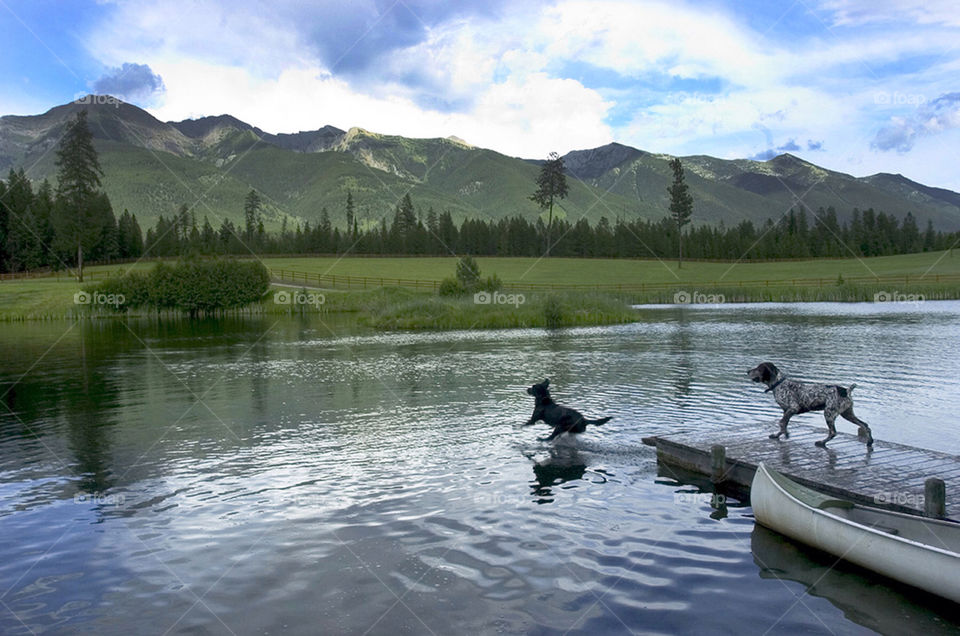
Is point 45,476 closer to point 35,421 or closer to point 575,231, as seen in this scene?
point 35,421

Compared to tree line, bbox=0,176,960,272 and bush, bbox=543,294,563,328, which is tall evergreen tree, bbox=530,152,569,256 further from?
bush, bbox=543,294,563,328

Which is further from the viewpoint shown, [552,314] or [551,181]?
[551,181]

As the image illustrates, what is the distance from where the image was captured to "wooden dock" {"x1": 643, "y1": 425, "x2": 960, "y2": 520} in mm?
11734

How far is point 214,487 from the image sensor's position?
15.4m

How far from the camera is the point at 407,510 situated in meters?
13.6

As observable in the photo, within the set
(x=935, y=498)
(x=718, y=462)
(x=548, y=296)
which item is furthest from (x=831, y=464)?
(x=548, y=296)

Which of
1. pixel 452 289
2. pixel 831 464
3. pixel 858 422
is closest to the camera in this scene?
pixel 831 464

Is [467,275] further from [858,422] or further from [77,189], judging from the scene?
[77,189]

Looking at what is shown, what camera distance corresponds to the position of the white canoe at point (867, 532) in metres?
9.32

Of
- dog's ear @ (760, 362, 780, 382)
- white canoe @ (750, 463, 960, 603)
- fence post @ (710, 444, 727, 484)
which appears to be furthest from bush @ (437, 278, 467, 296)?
white canoe @ (750, 463, 960, 603)

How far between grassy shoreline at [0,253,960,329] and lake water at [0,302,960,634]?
27.7 m

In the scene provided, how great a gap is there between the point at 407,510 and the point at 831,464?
28.3 ft

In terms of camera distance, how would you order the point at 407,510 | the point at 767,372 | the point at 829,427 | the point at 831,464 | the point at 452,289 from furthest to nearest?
the point at 452,289
the point at 767,372
the point at 829,427
the point at 831,464
the point at 407,510

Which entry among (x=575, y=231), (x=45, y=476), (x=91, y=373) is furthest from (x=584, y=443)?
(x=575, y=231)
